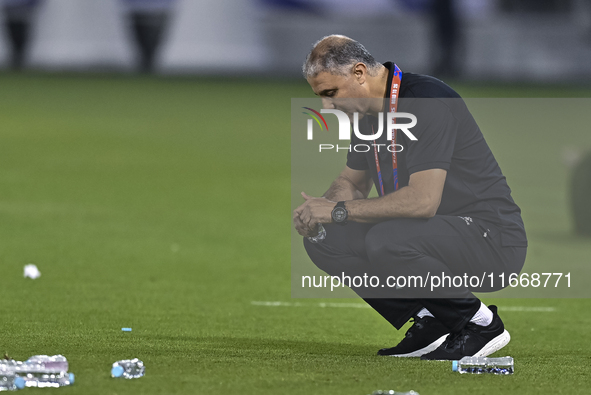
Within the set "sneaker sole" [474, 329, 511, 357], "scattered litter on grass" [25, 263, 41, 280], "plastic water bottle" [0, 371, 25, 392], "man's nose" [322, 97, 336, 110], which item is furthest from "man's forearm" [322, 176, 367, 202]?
"scattered litter on grass" [25, 263, 41, 280]

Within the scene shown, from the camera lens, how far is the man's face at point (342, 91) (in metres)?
4.36

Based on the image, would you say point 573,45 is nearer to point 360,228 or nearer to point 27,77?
point 27,77

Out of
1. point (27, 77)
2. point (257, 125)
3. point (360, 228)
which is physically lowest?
point (360, 228)

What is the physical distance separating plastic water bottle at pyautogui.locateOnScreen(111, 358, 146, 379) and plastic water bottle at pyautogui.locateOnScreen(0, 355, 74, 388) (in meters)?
0.17

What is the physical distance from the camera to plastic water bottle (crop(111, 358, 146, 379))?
3895 millimetres

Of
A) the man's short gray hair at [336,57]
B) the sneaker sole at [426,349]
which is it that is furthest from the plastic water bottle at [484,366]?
the man's short gray hair at [336,57]

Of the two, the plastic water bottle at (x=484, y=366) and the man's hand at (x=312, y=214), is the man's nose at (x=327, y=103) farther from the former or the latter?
the plastic water bottle at (x=484, y=366)

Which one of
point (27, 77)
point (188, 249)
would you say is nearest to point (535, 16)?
point (27, 77)

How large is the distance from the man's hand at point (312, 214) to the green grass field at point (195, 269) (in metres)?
0.58

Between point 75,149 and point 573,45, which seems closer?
point 75,149

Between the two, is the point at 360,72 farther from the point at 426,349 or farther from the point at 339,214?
the point at 426,349

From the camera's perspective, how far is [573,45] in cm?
3559

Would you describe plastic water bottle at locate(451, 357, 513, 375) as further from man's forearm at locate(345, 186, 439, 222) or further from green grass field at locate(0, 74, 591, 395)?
man's forearm at locate(345, 186, 439, 222)

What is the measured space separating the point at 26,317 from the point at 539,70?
103 ft
